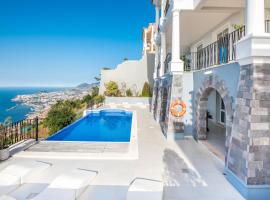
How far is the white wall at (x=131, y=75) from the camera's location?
91.2ft

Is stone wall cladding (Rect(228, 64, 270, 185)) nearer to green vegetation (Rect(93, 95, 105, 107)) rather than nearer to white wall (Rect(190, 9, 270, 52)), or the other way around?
white wall (Rect(190, 9, 270, 52))

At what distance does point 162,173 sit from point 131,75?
22.9 m

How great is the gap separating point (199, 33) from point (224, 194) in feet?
36.0

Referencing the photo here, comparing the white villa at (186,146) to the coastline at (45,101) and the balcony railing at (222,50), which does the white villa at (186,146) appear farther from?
the coastline at (45,101)

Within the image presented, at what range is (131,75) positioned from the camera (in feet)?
91.5

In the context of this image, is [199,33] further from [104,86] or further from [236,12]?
[104,86]

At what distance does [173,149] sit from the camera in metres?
7.91

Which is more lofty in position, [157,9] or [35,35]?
[35,35]

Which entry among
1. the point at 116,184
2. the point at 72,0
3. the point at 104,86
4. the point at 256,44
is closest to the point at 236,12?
the point at 256,44

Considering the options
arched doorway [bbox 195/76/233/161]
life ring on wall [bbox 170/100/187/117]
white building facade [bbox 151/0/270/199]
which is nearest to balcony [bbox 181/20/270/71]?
white building facade [bbox 151/0/270/199]

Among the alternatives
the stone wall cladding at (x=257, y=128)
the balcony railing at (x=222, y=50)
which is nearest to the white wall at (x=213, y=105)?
the balcony railing at (x=222, y=50)

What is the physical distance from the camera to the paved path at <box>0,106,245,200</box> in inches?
178

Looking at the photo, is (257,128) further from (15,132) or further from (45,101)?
(45,101)

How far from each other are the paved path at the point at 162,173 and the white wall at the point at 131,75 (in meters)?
20.0
